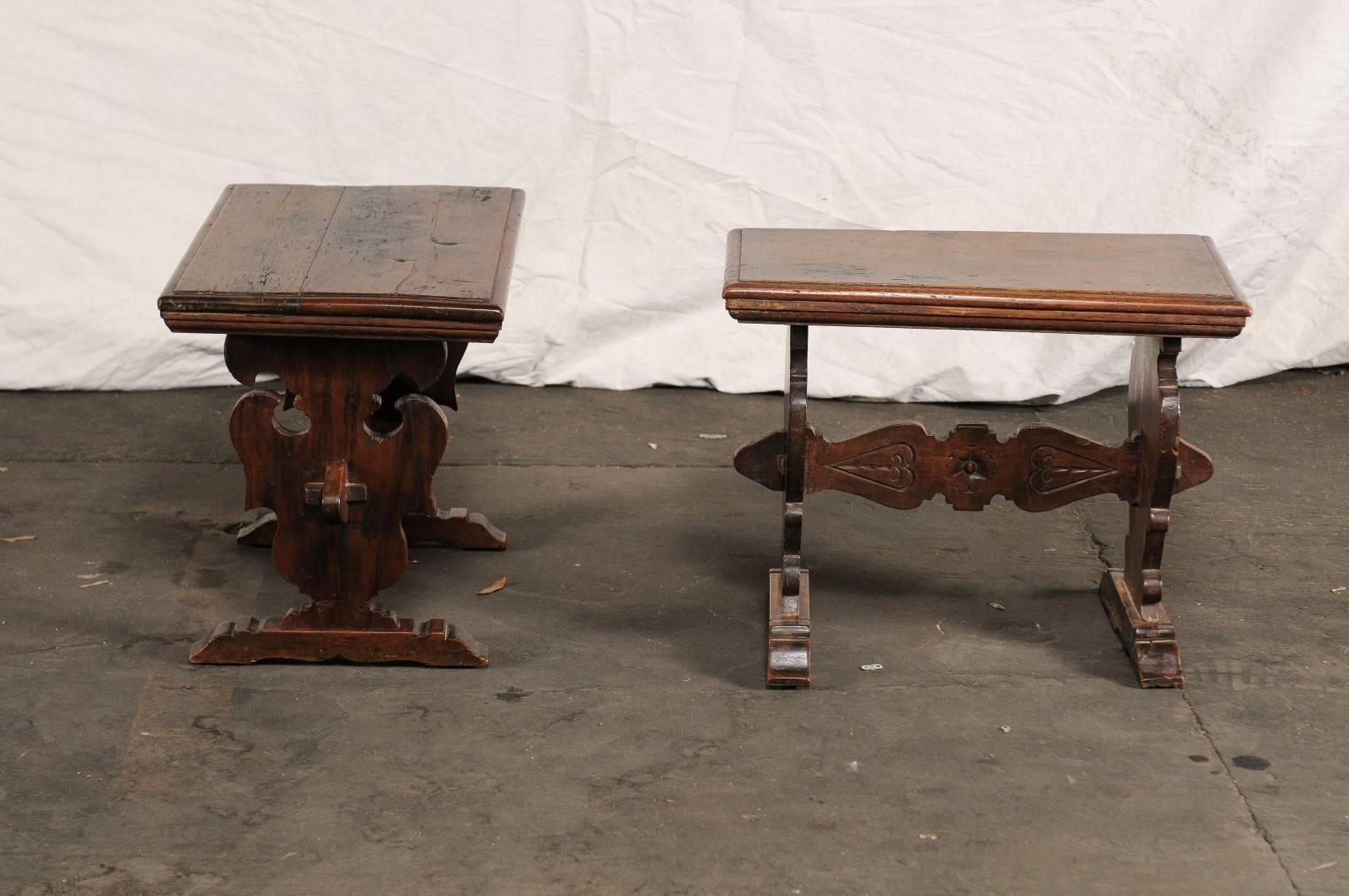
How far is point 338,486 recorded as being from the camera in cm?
298

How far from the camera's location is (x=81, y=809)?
2.62m

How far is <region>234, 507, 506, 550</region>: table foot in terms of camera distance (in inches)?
144

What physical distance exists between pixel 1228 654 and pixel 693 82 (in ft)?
8.08

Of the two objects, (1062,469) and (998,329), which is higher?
(998,329)

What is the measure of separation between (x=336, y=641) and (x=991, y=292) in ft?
4.83

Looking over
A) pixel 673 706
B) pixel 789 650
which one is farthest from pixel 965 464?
pixel 673 706

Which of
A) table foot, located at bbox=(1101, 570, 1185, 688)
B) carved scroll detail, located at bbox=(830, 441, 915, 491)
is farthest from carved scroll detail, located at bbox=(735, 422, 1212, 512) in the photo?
table foot, located at bbox=(1101, 570, 1185, 688)

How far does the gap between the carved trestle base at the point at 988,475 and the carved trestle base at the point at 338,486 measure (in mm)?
663

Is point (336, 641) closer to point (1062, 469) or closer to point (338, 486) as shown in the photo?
point (338, 486)

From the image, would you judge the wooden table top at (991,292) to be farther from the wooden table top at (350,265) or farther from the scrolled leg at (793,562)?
the wooden table top at (350,265)

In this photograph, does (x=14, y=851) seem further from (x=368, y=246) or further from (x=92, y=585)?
(x=368, y=246)

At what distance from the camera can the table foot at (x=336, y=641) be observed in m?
3.11

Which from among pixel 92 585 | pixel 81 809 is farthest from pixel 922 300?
pixel 92 585

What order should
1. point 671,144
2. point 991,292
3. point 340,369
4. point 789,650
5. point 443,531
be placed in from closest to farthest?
point 991,292 < point 340,369 < point 789,650 < point 443,531 < point 671,144
